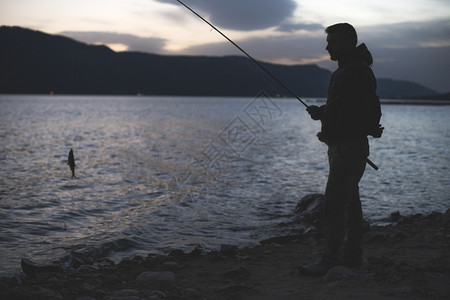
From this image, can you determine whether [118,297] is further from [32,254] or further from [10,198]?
[10,198]

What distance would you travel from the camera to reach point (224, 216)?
9492 mm

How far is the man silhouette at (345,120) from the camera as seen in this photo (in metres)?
4.36

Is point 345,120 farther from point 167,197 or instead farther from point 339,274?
point 167,197

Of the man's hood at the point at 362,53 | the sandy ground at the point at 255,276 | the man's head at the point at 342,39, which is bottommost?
the sandy ground at the point at 255,276

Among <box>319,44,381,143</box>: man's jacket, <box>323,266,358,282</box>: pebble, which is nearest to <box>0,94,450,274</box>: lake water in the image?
<box>323,266,358,282</box>: pebble

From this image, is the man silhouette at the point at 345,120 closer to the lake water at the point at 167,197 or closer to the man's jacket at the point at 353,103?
the man's jacket at the point at 353,103

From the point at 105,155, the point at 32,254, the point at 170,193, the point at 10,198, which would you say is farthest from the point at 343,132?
the point at 105,155

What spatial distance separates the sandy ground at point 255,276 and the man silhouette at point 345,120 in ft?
1.91

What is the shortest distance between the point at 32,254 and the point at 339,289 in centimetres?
505

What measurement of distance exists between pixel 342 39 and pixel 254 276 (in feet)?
10.2

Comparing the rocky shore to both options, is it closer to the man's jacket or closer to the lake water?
the lake water

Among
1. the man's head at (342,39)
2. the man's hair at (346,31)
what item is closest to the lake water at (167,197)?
the man's head at (342,39)

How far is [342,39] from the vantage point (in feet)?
14.7

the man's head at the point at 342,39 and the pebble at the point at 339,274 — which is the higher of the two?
the man's head at the point at 342,39
